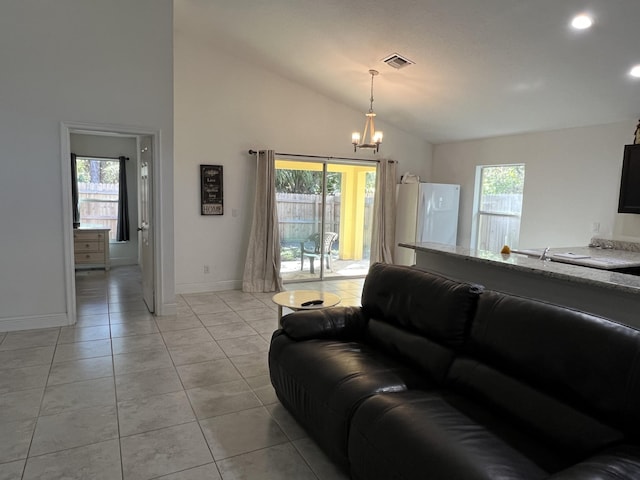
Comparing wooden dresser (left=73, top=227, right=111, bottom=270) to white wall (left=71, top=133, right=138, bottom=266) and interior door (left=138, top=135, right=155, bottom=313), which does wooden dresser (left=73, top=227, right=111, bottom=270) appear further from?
interior door (left=138, top=135, right=155, bottom=313)

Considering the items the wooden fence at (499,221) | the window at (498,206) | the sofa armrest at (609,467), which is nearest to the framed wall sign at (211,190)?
the window at (498,206)

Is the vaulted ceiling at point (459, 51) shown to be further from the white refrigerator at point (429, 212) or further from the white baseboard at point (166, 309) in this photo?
the white baseboard at point (166, 309)

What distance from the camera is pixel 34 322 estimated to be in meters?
4.14

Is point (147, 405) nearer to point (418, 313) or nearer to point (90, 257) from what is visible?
point (418, 313)

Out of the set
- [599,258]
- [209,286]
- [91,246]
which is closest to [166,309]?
[209,286]

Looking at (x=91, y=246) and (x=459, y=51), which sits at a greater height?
(x=459, y=51)

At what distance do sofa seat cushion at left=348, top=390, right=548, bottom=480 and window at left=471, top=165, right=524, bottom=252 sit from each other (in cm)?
455

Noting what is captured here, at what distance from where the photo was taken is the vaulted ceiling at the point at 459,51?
325 centimetres

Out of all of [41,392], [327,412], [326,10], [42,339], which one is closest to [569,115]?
[326,10]

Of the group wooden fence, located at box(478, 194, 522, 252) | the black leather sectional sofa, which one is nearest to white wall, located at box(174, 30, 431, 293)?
wooden fence, located at box(478, 194, 522, 252)

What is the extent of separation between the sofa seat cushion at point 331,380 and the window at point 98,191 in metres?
6.16

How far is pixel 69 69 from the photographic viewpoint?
4012mm

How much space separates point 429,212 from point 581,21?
12.1ft

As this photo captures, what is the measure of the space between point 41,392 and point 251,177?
12.3ft
